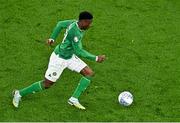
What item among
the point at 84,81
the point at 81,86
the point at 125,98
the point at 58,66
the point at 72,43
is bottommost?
the point at 125,98

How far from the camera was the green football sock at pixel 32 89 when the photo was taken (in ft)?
40.1

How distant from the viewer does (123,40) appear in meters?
15.9

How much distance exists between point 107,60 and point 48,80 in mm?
3108

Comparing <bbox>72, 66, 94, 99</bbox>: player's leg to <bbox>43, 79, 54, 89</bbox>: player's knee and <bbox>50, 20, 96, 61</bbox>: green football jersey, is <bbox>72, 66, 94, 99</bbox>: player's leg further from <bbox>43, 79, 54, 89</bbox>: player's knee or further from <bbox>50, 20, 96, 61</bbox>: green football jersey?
<bbox>43, 79, 54, 89</bbox>: player's knee

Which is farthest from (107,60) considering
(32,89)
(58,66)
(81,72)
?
(32,89)

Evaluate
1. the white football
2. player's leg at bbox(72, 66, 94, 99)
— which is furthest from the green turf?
player's leg at bbox(72, 66, 94, 99)

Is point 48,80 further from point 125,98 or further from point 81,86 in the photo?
point 125,98

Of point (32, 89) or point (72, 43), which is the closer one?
point (72, 43)

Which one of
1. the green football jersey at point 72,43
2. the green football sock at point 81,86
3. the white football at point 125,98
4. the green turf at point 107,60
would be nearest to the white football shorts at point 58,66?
the green football jersey at point 72,43

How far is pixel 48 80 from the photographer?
39.6ft

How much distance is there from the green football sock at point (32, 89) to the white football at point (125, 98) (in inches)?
70.6

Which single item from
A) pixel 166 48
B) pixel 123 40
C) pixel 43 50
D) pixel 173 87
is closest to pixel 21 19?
pixel 43 50

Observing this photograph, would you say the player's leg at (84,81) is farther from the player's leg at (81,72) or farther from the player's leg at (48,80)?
the player's leg at (48,80)

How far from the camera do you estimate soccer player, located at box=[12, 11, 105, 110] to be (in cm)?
1174
